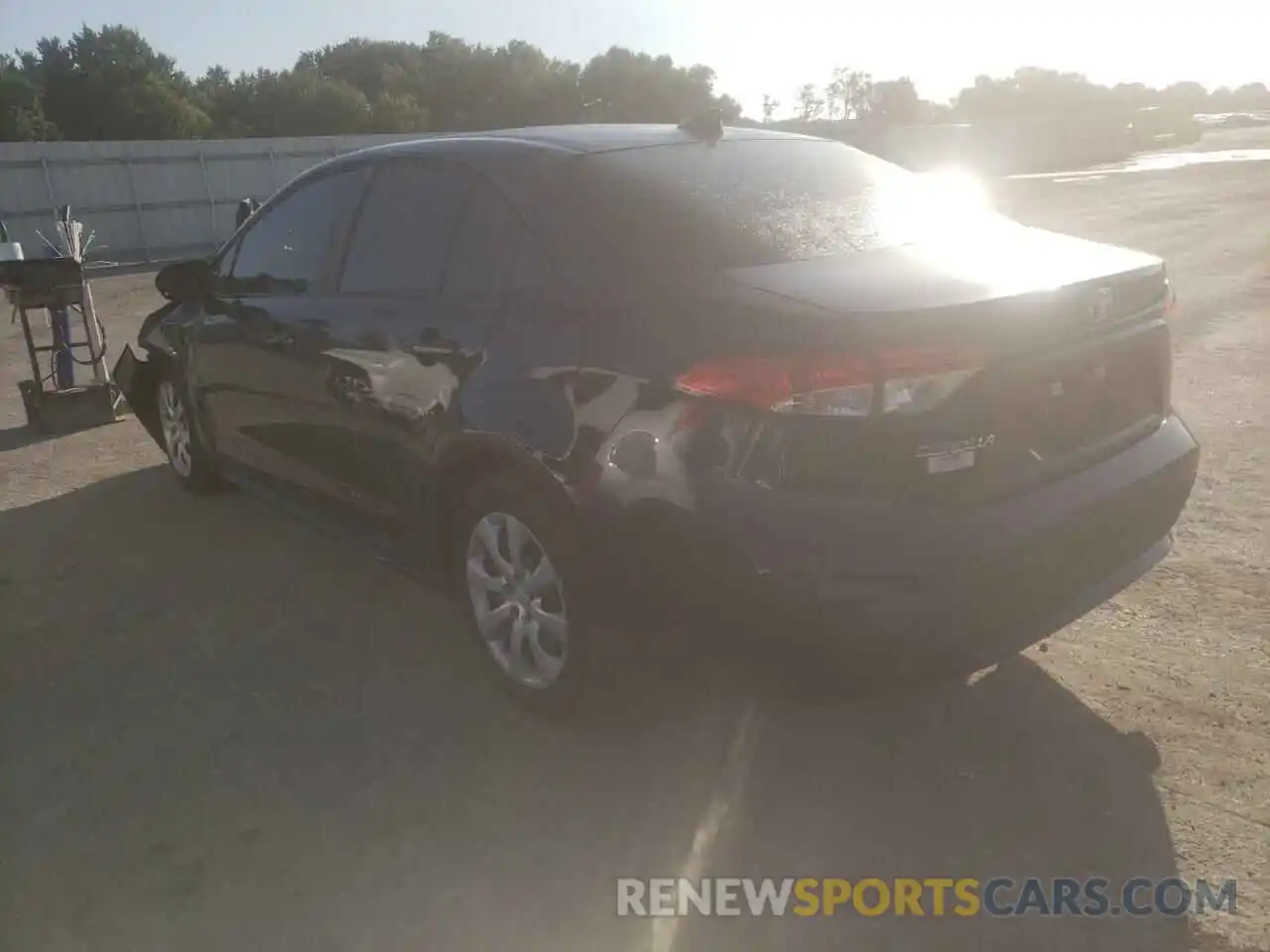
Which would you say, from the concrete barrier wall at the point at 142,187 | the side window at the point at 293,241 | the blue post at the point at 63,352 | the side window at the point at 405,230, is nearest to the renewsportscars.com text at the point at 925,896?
the side window at the point at 405,230

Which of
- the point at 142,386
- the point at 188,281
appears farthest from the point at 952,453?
the point at 142,386

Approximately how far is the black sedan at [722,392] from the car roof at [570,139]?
22 mm

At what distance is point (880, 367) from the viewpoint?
2.38 meters

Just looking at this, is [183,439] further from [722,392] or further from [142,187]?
[142,187]

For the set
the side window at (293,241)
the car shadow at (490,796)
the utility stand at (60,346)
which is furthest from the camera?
the utility stand at (60,346)

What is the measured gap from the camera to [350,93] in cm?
5631

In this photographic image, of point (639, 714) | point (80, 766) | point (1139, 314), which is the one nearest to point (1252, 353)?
point (1139, 314)

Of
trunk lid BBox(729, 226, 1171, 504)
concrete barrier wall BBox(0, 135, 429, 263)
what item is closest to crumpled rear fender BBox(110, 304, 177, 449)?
trunk lid BBox(729, 226, 1171, 504)

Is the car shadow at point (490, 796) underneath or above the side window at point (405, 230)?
underneath

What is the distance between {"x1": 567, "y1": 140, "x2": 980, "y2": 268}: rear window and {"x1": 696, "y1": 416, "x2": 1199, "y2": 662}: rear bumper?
838mm

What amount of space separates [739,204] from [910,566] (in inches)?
52.8

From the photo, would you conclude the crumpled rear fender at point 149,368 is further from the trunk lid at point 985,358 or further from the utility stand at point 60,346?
the trunk lid at point 985,358

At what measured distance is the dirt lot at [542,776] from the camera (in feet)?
8.27

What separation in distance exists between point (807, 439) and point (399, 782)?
1581 mm
